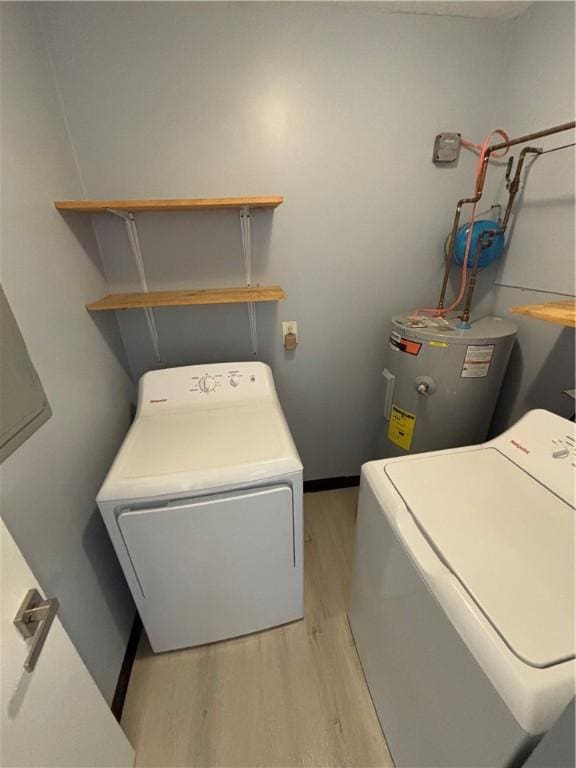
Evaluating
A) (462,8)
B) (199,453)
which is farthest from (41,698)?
(462,8)

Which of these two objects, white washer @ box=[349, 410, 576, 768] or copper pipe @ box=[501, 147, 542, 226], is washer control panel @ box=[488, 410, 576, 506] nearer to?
white washer @ box=[349, 410, 576, 768]

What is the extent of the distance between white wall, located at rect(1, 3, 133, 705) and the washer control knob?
0.42m

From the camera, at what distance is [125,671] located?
1.23 m

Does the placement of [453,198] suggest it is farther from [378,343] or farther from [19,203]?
[19,203]

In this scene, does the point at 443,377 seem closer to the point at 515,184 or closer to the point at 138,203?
the point at 515,184

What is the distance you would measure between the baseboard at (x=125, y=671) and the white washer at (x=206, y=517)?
0.40 ft

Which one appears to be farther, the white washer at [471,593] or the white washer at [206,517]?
the white washer at [206,517]

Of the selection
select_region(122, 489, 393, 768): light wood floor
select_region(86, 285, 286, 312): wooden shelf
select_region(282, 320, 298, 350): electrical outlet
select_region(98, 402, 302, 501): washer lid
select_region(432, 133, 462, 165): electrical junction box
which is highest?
select_region(432, 133, 462, 165): electrical junction box

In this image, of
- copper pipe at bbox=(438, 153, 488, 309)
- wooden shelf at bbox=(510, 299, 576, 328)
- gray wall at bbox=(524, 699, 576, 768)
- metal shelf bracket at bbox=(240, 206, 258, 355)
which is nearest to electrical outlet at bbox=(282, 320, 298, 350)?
metal shelf bracket at bbox=(240, 206, 258, 355)

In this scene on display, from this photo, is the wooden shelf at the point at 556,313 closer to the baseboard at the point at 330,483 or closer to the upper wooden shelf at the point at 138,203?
the upper wooden shelf at the point at 138,203

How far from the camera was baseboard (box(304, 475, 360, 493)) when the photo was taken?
7.06ft

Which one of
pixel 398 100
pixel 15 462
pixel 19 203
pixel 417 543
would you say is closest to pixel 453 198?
pixel 398 100

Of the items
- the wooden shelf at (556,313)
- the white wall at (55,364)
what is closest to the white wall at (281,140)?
the white wall at (55,364)

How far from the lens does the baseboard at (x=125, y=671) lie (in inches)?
45.1
